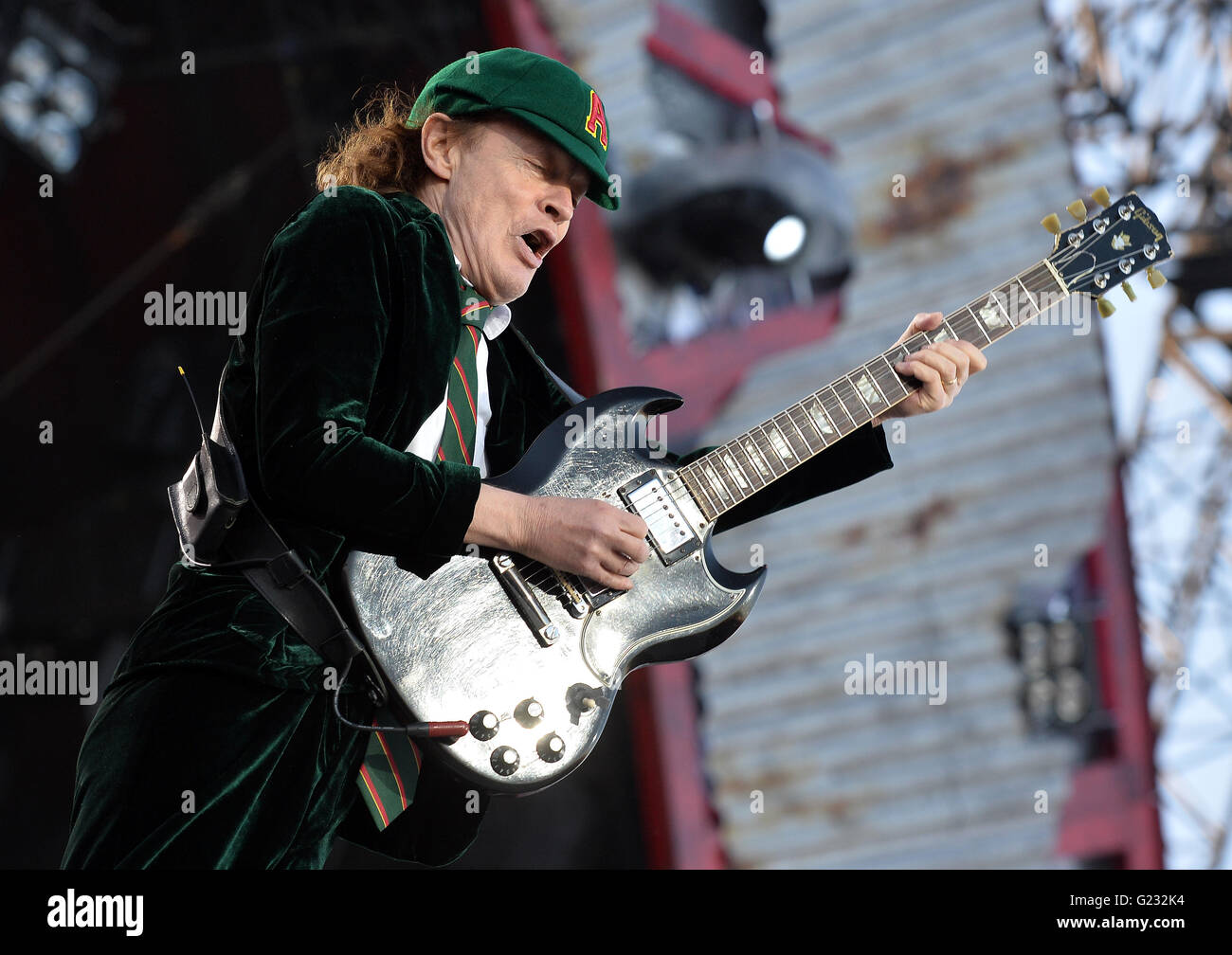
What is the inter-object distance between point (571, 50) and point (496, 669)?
3937 millimetres

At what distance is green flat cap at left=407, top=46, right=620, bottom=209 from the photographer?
210cm

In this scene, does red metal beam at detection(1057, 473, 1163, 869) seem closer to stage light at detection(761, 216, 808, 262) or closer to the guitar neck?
stage light at detection(761, 216, 808, 262)

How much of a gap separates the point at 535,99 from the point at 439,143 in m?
0.23

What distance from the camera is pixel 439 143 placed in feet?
7.27

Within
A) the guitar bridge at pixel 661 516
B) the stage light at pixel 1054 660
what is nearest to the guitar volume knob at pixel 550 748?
the guitar bridge at pixel 661 516

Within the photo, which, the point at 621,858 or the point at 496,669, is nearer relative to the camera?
the point at 496,669

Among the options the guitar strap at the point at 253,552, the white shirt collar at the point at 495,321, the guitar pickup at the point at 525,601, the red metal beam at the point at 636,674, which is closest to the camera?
the guitar strap at the point at 253,552

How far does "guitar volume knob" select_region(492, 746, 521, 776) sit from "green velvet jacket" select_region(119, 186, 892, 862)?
183 millimetres

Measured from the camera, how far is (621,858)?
5.11 m

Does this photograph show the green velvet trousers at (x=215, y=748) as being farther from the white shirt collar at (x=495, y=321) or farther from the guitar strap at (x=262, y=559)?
the white shirt collar at (x=495, y=321)

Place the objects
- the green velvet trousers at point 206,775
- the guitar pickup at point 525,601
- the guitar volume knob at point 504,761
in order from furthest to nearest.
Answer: the guitar pickup at point 525,601 → the guitar volume knob at point 504,761 → the green velvet trousers at point 206,775

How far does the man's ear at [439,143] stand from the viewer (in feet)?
7.21
